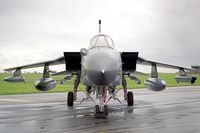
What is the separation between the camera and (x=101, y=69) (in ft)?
35.8

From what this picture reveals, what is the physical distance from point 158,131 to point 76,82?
8279mm

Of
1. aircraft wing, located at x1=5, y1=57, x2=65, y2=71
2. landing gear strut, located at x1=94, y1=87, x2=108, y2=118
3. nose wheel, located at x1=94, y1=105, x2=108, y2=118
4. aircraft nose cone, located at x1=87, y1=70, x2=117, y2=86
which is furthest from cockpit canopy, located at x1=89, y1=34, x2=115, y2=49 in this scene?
aircraft wing, located at x1=5, y1=57, x2=65, y2=71

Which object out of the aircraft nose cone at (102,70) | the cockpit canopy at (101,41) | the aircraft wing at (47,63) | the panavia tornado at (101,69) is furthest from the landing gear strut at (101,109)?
the aircraft wing at (47,63)

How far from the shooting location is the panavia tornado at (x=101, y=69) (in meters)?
11.2

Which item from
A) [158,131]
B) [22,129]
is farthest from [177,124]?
[22,129]

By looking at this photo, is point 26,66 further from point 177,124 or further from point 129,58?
point 177,124

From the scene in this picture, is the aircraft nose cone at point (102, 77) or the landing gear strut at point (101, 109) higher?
the aircraft nose cone at point (102, 77)

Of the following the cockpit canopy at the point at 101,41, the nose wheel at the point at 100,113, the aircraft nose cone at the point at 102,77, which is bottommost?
the nose wheel at the point at 100,113

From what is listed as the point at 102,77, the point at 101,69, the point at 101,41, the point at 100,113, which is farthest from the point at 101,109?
the point at 101,41

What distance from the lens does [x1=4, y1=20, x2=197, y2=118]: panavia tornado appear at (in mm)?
11203

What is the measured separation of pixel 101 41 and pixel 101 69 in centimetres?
289

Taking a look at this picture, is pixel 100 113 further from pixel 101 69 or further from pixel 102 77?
pixel 101 69

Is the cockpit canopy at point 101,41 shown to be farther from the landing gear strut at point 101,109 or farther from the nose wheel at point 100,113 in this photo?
the nose wheel at point 100,113

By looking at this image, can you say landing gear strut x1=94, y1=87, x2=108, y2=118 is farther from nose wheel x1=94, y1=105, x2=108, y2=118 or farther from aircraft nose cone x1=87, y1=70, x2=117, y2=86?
aircraft nose cone x1=87, y1=70, x2=117, y2=86
